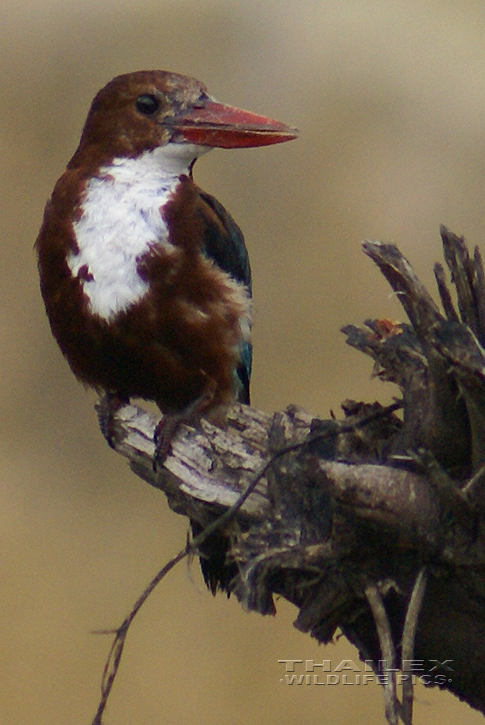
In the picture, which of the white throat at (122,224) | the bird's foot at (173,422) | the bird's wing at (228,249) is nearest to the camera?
the bird's foot at (173,422)

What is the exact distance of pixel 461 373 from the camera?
1145mm

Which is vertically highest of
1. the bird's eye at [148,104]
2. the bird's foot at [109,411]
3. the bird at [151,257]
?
the bird's eye at [148,104]

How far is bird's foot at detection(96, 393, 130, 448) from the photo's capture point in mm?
1887

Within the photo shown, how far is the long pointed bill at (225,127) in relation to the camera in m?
1.86

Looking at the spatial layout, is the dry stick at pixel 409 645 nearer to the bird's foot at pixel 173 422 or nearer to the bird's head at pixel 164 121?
the bird's foot at pixel 173 422

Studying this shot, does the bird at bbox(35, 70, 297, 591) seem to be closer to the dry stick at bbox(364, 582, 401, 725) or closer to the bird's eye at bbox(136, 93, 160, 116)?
the bird's eye at bbox(136, 93, 160, 116)

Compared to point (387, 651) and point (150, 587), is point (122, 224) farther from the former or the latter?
→ point (387, 651)

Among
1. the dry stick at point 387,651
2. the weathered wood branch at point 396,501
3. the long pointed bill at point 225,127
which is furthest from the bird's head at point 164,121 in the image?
the dry stick at point 387,651

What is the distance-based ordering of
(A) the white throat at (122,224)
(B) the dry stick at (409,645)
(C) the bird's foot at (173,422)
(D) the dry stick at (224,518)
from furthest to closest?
(A) the white throat at (122,224)
(C) the bird's foot at (173,422)
(D) the dry stick at (224,518)
(B) the dry stick at (409,645)

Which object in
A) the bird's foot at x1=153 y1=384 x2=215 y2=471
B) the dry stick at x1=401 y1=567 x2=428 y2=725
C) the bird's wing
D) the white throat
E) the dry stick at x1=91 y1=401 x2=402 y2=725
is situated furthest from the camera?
the bird's wing

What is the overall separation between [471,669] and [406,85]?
3604 millimetres

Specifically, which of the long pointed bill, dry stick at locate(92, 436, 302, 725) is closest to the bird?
the long pointed bill

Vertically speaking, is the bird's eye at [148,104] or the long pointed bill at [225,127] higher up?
the bird's eye at [148,104]

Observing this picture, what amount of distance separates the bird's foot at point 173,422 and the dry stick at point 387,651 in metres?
0.45
